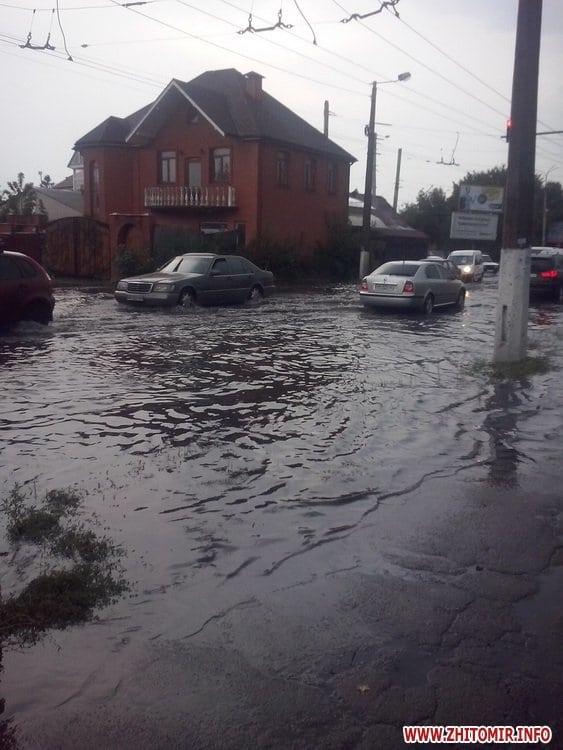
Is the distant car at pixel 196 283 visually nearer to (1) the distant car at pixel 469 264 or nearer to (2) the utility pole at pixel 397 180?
(1) the distant car at pixel 469 264

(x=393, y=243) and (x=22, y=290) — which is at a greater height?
(x=393, y=243)

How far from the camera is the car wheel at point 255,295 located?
78.9 ft

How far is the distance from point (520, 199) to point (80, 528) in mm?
9284

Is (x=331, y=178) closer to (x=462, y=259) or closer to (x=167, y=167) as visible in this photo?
(x=167, y=167)

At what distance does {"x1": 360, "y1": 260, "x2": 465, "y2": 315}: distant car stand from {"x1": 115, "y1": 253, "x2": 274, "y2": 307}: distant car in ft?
11.6

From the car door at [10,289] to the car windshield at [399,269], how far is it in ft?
34.1

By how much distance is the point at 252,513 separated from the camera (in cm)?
600

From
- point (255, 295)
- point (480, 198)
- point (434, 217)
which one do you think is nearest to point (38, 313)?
point (255, 295)

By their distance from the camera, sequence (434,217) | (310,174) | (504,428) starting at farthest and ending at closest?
(434,217)
(310,174)
(504,428)

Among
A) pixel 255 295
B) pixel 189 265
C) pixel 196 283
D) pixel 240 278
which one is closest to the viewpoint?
pixel 196 283

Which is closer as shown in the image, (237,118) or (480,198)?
(237,118)

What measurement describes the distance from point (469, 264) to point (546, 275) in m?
18.5

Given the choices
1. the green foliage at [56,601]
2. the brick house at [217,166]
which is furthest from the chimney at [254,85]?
the green foliage at [56,601]

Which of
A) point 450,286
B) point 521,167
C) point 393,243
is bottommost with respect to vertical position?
point 450,286
